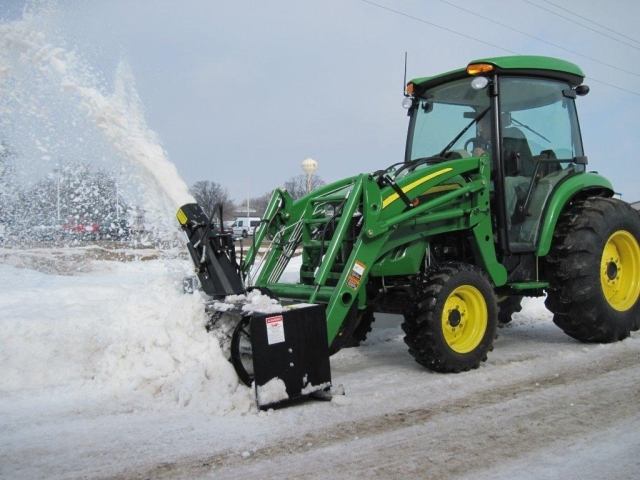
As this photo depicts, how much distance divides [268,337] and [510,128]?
347 centimetres

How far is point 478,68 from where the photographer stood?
227 inches

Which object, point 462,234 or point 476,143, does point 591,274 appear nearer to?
point 462,234

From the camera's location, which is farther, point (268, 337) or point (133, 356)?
point (133, 356)

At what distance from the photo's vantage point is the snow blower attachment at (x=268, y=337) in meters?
4.03

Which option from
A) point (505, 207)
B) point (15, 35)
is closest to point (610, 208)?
point (505, 207)

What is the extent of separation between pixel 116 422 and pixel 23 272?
23.1 feet

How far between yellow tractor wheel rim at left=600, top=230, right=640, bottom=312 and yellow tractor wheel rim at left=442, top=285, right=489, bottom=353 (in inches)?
68.2

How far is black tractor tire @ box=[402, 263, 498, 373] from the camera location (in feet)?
16.2

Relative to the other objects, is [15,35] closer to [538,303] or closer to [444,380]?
[444,380]

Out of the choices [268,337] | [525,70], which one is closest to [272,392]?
[268,337]

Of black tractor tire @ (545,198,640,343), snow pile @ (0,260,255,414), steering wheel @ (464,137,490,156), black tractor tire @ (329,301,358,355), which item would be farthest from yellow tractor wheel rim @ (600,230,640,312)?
snow pile @ (0,260,255,414)

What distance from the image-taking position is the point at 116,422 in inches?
151

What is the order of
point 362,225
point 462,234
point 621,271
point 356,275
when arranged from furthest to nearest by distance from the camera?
point 621,271 → point 462,234 → point 362,225 → point 356,275

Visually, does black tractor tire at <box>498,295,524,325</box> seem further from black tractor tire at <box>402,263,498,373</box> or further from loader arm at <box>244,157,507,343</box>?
black tractor tire at <box>402,263,498,373</box>
